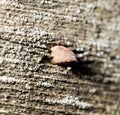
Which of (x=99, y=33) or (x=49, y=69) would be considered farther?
(x=99, y=33)

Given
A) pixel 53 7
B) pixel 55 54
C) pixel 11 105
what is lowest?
pixel 11 105

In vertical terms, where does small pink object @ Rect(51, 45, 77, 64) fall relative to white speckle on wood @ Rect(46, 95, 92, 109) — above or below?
above

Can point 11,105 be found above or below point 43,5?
below

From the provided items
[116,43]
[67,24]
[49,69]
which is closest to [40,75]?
[49,69]

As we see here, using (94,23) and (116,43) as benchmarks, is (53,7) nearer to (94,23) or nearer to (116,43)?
(94,23)
